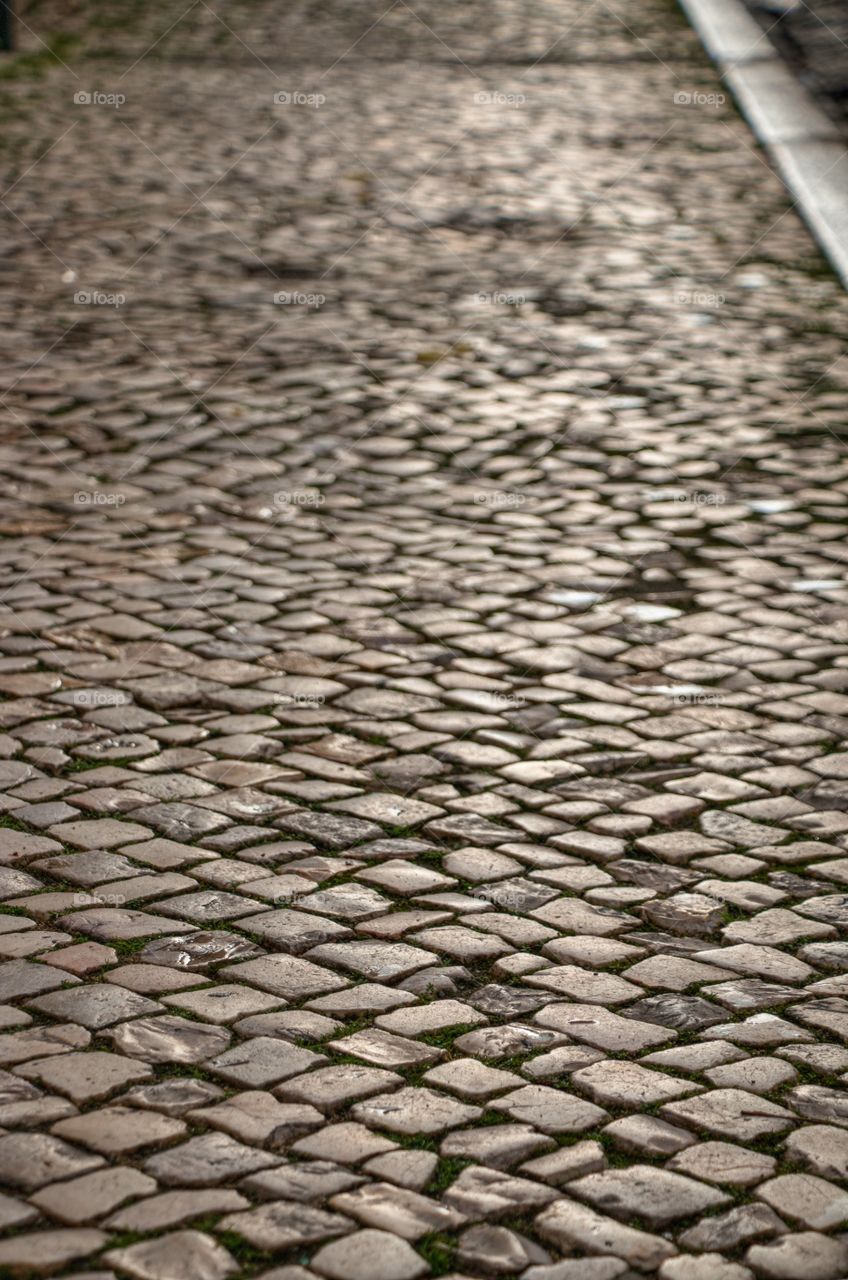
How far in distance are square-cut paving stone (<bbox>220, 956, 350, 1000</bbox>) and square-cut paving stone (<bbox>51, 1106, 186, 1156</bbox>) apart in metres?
0.52

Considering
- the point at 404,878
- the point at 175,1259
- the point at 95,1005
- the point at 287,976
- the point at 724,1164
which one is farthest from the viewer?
the point at 404,878

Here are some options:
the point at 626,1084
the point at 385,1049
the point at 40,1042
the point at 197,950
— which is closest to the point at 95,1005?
the point at 40,1042

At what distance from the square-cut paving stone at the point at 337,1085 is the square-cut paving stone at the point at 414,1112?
0.10ft

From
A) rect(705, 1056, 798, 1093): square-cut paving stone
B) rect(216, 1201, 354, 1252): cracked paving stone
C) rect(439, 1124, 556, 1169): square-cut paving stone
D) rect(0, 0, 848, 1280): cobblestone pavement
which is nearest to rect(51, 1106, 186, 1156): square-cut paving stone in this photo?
rect(0, 0, 848, 1280): cobblestone pavement

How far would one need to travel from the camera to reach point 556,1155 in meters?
3.07

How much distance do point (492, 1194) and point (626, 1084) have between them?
466 mm

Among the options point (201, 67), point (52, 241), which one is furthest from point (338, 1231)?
point (201, 67)

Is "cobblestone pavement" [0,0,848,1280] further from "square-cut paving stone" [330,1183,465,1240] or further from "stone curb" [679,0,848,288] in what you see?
"stone curb" [679,0,848,288]

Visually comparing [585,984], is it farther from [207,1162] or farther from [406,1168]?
[207,1162]

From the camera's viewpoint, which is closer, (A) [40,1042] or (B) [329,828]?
(A) [40,1042]

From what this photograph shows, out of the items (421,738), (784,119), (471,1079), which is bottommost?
(421,738)

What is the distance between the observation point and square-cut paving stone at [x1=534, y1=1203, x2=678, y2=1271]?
2.80 metres

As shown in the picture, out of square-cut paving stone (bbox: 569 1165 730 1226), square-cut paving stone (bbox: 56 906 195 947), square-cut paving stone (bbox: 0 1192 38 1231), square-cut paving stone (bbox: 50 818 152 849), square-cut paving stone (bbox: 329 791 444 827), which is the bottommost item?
square-cut paving stone (bbox: 329 791 444 827)

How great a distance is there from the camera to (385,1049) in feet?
11.2
